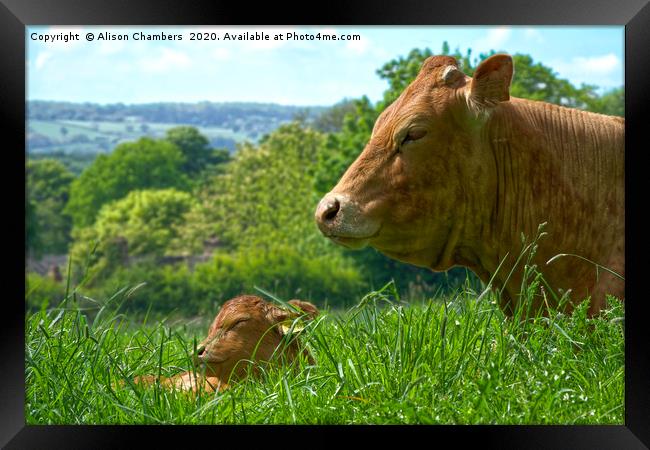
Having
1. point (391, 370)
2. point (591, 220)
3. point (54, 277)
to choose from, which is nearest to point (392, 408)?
point (391, 370)

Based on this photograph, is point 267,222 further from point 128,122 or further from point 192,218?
point 128,122

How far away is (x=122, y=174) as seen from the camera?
1288 inches

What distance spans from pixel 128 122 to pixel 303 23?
90.3 ft

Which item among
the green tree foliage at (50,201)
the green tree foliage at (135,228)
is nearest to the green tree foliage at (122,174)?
the green tree foliage at (50,201)

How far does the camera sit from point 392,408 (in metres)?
4.47

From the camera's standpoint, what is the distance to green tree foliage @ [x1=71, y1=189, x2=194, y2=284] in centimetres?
2972

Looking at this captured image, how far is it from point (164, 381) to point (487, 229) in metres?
2.07

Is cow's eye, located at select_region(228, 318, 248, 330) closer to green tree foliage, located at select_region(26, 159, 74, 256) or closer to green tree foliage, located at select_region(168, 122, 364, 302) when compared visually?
green tree foliage, located at select_region(168, 122, 364, 302)

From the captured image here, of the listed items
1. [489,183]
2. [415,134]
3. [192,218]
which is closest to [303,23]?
[415,134]

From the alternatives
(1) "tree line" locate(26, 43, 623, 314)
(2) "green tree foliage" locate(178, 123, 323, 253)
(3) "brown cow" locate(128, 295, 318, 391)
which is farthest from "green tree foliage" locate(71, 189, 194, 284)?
(3) "brown cow" locate(128, 295, 318, 391)

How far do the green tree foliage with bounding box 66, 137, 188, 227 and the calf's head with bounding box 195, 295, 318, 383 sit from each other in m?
27.2

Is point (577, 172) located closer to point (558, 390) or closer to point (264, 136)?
point (558, 390)

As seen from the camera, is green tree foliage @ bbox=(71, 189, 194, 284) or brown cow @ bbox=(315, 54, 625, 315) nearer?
brown cow @ bbox=(315, 54, 625, 315)

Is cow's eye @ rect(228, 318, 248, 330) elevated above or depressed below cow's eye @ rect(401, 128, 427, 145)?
below
